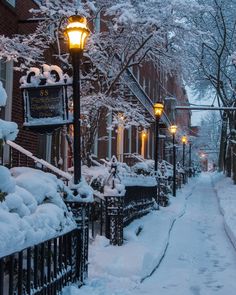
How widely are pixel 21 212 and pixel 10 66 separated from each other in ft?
25.2

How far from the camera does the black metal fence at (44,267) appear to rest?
537 cm

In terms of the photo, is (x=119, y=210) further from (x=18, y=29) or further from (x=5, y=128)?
(x=5, y=128)

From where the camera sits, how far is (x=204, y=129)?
116250 millimetres

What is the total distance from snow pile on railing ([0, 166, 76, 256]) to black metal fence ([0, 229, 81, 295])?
5.9 inches

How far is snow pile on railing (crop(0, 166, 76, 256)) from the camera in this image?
5000 millimetres

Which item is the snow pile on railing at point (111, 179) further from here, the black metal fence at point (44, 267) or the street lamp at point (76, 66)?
the black metal fence at point (44, 267)

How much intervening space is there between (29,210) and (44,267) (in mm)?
809

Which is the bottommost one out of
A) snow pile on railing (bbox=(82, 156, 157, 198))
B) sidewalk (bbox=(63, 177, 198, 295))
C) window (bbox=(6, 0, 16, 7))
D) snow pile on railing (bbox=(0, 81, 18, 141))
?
sidewalk (bbox=(63, 177, 198, 295))

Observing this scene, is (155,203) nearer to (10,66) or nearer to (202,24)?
(10,66)

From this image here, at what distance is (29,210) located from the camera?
614cm

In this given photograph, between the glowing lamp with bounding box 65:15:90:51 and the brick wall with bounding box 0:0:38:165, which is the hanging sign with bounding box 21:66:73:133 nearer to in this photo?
the glowing lamp with bounding box 65:15:90:51

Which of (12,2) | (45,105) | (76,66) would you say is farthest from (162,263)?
(12,2)

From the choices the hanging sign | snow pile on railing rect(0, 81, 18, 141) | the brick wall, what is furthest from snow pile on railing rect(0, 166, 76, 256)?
the brick wall

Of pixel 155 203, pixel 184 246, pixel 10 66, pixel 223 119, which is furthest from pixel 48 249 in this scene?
pixel 223 119
